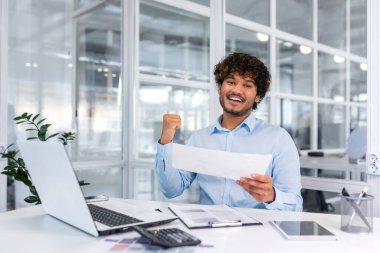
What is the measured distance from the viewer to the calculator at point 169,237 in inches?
39.8

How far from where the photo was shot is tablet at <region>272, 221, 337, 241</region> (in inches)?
42.8

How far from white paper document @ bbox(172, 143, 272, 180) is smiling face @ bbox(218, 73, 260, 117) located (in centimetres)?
53

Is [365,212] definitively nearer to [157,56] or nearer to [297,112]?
[297,112]

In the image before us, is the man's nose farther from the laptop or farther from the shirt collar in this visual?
the laptop

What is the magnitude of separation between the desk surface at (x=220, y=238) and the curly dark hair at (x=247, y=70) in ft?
2.62

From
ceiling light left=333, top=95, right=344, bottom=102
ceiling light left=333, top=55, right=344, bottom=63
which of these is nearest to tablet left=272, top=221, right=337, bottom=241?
ceiling light left=333, top=95, right=344, bottom=102

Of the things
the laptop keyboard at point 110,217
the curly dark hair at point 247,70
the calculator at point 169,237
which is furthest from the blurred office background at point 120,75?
the calculator at point 169,237

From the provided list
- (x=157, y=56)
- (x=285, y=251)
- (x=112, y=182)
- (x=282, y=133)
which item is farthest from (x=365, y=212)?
(x=157, y=56)

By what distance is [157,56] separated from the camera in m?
4.99

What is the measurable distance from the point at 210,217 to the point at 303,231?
0.31 meters

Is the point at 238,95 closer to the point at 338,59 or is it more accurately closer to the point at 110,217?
the point at 110,217

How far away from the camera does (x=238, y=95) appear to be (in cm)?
188

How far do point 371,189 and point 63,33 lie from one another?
118 inches

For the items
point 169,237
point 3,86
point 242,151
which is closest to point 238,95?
A: point 242,151
